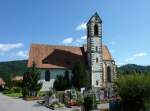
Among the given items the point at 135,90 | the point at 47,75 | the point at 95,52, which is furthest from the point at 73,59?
the point at 135,90

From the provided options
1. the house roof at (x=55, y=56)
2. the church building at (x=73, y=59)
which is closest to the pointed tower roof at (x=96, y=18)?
the church building at (x=73, y=59)

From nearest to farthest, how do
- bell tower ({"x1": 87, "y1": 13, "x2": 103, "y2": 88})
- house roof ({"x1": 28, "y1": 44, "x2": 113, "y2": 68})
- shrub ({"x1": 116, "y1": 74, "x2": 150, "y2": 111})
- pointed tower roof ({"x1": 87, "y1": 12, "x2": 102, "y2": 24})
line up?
shrub ({"x1": 116, "y1": 74, "x2": 150, "y2": 111})
house roof ({"x1": 28, "y1": 44, "x2": 113, "y2": 68})
bell tower ({"x1": 87, "y1": 13, "x2": 103, "y2": 88})
pointed tower roof ({"x1": 87, "y1": 12, "x2": 102, "y2": 24})

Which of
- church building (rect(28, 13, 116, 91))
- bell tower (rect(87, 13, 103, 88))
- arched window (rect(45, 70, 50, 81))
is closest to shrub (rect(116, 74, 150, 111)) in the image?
church building (rect(28, 13, 116, 91))

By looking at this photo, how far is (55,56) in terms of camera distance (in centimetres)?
5884

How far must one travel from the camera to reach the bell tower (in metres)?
58.4

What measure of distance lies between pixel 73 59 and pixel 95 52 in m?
4.32

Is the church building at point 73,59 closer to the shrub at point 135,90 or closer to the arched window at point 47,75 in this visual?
the arched window at point 47,75

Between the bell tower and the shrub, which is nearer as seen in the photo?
the shrub

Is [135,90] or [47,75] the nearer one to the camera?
[135,90]

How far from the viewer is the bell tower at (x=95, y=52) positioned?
58406mm

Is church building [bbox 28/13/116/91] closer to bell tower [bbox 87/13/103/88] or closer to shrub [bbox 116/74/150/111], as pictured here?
bell tower [bbox 87/13/103/88]

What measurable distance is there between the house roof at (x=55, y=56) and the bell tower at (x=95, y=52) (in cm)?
222

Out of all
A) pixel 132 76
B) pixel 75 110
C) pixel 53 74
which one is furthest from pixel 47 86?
pixel 132 76

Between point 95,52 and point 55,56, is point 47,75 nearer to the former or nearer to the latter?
point 55,56
